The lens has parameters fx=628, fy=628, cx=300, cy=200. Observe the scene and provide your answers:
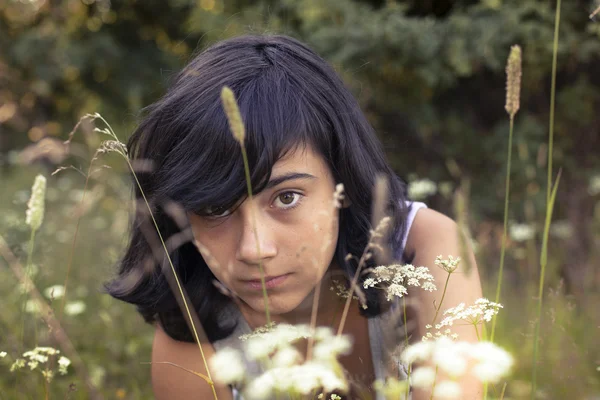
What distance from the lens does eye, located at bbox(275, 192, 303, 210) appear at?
1534 millimetres

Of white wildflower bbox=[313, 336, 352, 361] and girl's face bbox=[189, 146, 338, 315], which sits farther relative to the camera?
girl's face bbox=[189, 146, 338, 315]

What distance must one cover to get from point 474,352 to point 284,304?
2.56 feet

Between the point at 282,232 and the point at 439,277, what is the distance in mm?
498

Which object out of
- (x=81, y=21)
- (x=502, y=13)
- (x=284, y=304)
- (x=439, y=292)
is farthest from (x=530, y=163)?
(x=81, y=21)

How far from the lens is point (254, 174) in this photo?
1.48 m

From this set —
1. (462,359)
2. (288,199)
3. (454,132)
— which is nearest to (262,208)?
(288,199)

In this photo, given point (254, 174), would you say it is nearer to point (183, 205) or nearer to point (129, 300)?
point (183, 205)

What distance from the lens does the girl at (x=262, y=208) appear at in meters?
1.52

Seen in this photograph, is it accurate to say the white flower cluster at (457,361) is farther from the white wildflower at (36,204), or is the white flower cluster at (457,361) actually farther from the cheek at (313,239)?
the white wildflower at (36,204)

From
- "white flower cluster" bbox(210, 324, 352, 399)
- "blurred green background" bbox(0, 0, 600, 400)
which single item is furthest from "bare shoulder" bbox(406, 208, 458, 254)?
"white flower cluster" bbox(210, 324, 352, 399)

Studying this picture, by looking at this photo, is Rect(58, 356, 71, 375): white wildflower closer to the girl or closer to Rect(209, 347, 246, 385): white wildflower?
the girl

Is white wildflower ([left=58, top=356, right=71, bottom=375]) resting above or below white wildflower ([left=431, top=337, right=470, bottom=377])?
above

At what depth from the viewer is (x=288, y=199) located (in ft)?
5.08

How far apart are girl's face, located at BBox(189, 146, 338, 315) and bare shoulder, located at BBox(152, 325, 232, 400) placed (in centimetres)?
44
